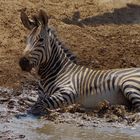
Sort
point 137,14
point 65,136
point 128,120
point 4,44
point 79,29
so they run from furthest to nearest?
1. point 137,14
2. point 79,29
3. point 4,44
4. point 128,120
5. point 65,136

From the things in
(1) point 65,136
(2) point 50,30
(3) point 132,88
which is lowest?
(1) point 65,136

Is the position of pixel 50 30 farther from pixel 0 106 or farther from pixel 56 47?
pixel 0 106

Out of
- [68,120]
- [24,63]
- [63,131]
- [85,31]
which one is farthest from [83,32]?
[63,131]

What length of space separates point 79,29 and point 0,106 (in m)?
5.07

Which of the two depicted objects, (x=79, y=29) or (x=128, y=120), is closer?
(x=128, y=120)

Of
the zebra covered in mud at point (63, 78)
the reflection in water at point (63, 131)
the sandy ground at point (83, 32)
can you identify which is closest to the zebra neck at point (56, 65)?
the zebra covered in mud at point (63, 78)

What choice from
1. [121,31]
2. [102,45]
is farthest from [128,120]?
[121,31]

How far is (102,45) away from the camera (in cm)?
1545

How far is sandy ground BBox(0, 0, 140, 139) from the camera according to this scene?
1426cm

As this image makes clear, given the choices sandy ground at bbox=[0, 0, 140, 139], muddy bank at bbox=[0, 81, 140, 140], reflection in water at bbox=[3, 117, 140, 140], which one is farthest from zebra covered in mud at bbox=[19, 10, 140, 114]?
sandy ground at bbox=[0, 0, 140, 139]

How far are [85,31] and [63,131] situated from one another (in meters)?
6.40

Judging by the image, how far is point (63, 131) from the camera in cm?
1018

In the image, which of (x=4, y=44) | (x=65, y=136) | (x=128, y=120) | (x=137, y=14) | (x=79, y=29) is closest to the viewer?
(x=65, y=136)

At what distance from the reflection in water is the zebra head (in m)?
1.06
